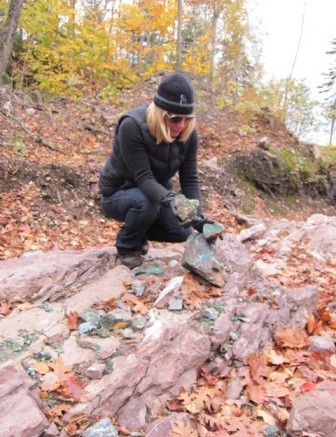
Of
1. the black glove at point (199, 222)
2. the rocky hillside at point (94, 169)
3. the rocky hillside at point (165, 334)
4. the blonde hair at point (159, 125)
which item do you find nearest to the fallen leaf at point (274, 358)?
the rocky hillside at point (165, 334)

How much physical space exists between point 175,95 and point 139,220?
3.33 feet

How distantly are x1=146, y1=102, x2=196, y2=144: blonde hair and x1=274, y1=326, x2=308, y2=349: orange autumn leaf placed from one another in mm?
1626

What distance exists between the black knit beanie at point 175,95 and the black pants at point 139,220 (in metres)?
0.73

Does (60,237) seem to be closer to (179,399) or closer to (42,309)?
(42,309)

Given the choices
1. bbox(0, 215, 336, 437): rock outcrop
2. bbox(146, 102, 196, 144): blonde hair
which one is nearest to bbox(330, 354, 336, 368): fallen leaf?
bbox(0, 215, 336, 437): rock outcrop

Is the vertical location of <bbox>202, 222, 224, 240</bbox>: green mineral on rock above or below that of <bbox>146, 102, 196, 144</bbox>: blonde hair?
below

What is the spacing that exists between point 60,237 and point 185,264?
274 cm

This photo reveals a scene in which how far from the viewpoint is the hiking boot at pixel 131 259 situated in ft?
11.4

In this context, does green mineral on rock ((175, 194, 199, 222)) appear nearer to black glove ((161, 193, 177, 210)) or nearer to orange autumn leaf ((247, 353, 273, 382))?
→ black glove ((161, 193, 177, 210))

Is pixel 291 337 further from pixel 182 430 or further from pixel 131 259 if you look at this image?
pixel 131 259

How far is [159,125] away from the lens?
9.32 feet

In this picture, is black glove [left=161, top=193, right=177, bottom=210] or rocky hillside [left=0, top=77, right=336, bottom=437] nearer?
rocky hillside [left=0, top=77, right=336, bottom=437]

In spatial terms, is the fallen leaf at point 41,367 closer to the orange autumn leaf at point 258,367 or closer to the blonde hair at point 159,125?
the orange autumn leaf at point 258,367

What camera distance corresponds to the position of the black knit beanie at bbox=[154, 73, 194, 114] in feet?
8.97
